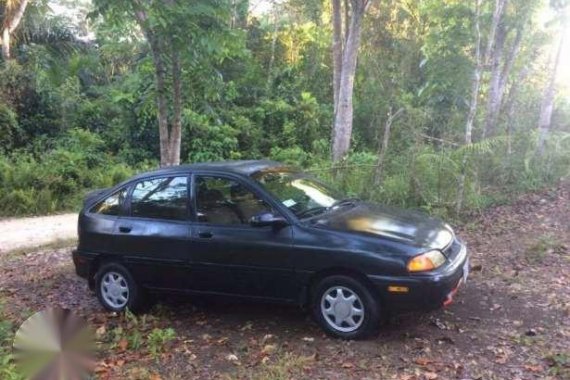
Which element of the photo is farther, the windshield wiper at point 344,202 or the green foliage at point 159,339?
the windshield wiper at point 344,202

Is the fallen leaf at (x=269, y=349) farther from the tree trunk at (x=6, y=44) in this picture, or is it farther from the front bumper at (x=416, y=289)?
the tree trunk at (x=6, y=44)

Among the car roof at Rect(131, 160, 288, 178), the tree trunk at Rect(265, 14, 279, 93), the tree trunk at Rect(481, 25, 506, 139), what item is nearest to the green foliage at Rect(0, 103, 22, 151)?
the tree trunk at Rect(265, 14, 279, 93)

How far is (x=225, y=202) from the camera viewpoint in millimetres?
5883

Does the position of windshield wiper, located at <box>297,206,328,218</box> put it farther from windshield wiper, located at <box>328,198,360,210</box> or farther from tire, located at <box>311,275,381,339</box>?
tire, located at <box>311,275,381,339</box>

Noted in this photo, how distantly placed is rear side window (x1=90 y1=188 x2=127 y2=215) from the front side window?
101 cm

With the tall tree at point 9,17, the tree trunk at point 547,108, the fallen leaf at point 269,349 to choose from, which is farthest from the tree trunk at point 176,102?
the tall tree at point 9,17

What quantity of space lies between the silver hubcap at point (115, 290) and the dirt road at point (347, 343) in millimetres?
168

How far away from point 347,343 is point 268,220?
133 cm

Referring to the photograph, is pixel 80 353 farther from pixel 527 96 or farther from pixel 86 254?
pixel 527 96

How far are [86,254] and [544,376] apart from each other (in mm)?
4808

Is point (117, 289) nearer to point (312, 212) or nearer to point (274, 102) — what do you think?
point (312, 212)

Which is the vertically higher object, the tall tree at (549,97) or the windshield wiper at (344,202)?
the tall tree at (549,97)

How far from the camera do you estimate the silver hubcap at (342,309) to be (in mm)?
5250

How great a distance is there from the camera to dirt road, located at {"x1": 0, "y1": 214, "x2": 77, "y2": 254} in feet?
34.9
